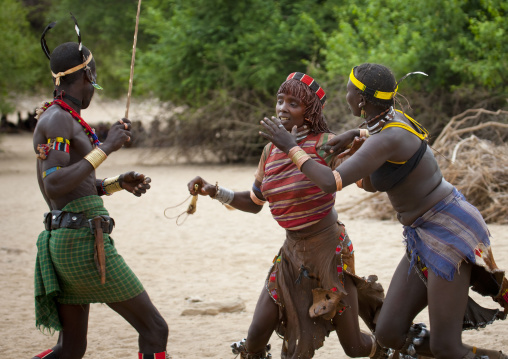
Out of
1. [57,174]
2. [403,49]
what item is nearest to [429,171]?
[57,174]

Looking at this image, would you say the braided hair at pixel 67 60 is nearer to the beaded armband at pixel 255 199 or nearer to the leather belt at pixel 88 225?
the leather belt at pixel 88 225

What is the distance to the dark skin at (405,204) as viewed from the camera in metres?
3.27

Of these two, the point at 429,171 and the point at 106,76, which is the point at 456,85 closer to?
the point at 429,171

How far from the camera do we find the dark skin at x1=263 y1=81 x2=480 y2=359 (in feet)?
10.7

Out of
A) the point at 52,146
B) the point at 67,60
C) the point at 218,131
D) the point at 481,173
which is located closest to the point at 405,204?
the point at 52,146

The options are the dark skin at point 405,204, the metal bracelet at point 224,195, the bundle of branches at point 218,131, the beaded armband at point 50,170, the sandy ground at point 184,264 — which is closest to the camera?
the dark skin at point 405,204

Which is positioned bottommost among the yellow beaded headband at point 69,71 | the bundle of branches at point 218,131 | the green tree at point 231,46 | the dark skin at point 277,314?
the dark skin at point 277,314

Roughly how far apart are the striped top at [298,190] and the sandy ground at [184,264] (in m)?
1.44

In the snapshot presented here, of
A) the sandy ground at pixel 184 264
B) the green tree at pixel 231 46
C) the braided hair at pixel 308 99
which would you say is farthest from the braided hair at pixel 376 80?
the green tree at pixel 231 46

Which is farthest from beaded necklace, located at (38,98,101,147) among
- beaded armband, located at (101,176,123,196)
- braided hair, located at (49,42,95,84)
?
beaded armband, located at (101,176,123,196)

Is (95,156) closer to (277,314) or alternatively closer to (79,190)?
(79,190)

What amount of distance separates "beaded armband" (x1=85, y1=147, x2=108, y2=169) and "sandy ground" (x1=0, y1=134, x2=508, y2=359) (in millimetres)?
1875

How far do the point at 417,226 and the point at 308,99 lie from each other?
92 centimetres

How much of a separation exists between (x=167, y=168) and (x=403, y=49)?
780 centimetres
